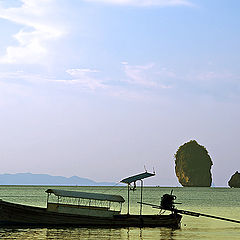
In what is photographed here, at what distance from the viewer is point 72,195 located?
5444cm

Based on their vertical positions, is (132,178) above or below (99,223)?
above

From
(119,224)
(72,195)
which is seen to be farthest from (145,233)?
(72,195)

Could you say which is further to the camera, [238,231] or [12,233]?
[238,231]

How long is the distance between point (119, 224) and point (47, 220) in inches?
283

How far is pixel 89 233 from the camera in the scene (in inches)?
2039

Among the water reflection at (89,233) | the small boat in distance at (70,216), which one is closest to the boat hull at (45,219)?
the small boat in distance at (70,216)

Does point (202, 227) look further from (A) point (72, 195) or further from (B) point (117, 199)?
(A) point (72, 195)

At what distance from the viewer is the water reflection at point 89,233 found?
49.5 metres

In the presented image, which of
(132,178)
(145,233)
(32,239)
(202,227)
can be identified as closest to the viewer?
(32,239)

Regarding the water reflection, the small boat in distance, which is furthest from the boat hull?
the water reflection

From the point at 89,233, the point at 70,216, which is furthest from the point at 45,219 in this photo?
the point at 89,233

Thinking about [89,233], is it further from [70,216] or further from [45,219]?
[45,219]

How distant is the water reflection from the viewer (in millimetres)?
49531

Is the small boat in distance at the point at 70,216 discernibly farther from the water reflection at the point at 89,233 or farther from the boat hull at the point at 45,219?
the water reflection at the point at 89,233
